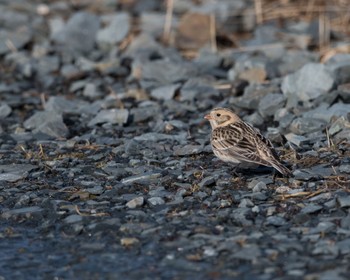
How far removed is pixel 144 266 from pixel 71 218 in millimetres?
1172

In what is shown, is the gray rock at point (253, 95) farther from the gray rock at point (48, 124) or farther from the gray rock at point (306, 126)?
the gray rock at point (48, 124)

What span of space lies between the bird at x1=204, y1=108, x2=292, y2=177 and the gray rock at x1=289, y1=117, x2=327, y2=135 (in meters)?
1.04

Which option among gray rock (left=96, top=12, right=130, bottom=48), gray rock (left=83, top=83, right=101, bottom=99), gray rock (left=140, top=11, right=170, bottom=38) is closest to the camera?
gray rock (left=83, top=83, right=101, bottom=99)

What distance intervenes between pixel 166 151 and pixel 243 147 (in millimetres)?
1300

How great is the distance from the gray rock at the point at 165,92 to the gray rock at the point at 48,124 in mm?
1574

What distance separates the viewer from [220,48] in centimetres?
1478

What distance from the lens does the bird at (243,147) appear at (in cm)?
802

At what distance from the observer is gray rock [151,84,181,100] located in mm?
11820

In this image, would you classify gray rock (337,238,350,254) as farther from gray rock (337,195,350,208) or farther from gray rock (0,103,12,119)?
gray rock (0,103,12,119)

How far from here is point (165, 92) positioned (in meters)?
11.9

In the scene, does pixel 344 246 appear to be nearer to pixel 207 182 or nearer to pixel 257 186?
pixel 257 186

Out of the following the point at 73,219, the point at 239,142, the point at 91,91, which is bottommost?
the point at 91,91

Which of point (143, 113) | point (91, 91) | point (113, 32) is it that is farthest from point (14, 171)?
point (113, 32)

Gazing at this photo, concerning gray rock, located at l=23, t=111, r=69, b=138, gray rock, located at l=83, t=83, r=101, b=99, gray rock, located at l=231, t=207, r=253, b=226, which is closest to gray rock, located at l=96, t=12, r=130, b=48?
gray rock, located at l=83, t=83, r=101, b=99
